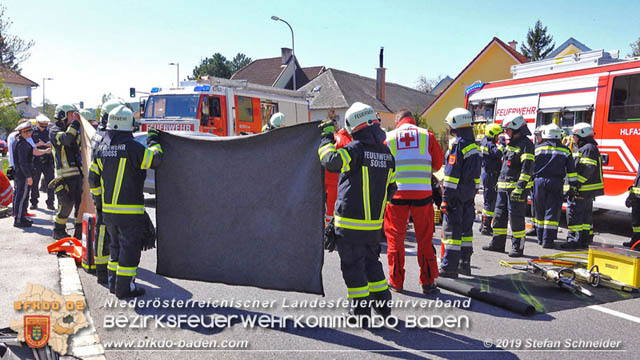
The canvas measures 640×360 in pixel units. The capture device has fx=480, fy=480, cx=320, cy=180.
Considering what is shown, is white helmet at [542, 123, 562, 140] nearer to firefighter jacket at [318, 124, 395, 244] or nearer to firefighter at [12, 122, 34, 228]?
firefighter jacket at [318, 124, 395, 244]

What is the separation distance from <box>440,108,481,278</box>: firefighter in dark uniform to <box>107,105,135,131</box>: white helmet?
3791 mm

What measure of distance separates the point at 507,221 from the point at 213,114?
10.3 meters

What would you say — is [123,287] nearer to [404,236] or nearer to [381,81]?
[404,236]

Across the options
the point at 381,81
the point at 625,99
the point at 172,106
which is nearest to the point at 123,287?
the point at 625,99

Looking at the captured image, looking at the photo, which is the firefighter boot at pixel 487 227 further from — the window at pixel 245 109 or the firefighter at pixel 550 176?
the window at pixel 245 109

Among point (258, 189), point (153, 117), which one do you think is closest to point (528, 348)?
point (258, 189)

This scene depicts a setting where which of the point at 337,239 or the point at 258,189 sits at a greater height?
the point at 258,189

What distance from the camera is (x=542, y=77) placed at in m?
11.7

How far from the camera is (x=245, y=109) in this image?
1636cm

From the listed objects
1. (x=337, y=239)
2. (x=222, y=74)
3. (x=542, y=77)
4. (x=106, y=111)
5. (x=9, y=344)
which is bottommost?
(x=9, y=344)

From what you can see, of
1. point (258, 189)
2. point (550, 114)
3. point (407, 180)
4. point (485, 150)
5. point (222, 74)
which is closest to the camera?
point (258, 189)

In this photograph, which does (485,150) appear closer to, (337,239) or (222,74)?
(337,239)

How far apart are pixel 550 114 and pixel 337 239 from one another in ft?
29.2

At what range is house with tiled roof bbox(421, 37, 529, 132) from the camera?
30.3 m
